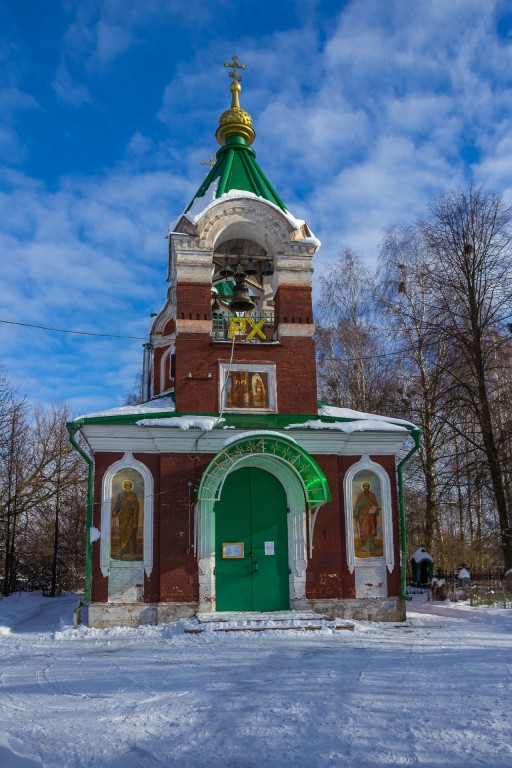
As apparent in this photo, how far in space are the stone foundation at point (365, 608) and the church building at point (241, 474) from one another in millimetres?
21

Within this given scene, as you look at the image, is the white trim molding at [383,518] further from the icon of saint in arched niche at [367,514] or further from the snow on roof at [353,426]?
the snow on roof at [353,426]

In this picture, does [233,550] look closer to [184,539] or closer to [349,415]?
[184,539]

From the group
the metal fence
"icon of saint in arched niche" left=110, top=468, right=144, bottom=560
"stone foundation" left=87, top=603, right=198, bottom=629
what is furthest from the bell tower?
the metal fence

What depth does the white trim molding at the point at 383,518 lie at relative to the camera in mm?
12508

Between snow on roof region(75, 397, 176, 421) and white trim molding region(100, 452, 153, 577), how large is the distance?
750 mm

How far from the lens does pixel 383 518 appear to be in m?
12.8

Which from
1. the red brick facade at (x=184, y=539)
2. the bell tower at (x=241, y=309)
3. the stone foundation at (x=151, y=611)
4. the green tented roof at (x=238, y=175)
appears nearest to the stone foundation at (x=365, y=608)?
the stone foundation at (x=151, y=611)

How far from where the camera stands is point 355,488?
504 inches

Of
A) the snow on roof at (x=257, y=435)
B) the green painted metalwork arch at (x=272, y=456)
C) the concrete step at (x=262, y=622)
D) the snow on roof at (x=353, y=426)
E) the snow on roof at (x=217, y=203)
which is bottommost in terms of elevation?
the concrete step at (x=262, y=622)

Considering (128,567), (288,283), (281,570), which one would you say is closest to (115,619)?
(128,567)

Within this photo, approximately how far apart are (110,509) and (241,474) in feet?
7.92

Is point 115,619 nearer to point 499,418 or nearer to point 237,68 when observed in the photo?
point 237,68

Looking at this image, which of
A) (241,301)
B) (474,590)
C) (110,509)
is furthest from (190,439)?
(474,590)

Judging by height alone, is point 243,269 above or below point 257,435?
above
